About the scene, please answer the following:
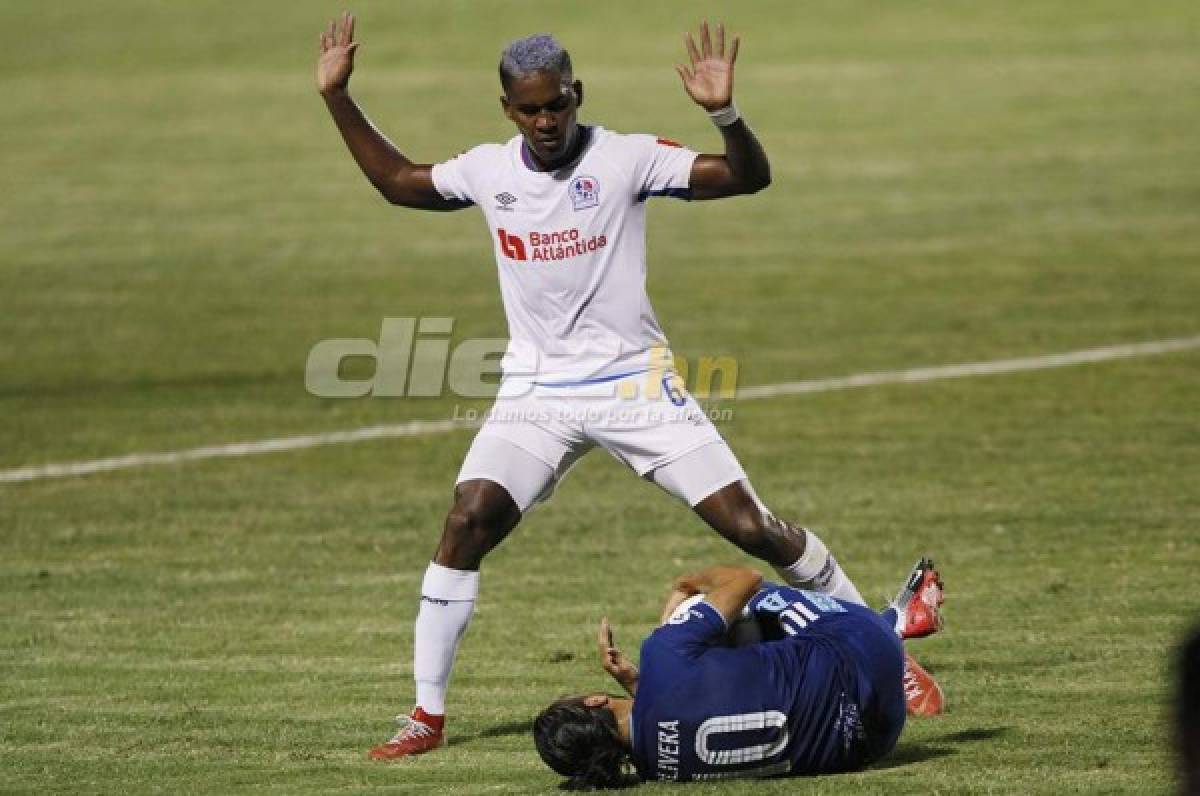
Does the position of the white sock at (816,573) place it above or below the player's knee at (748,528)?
below

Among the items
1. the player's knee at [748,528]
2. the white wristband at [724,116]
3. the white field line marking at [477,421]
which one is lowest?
the white field line marking at [477,421]

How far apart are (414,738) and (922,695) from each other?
7.19 feet

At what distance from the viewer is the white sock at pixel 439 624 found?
9.97 m

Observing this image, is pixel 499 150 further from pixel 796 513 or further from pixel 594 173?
pixel 796 513

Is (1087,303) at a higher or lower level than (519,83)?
lower

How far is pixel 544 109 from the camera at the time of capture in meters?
9.68

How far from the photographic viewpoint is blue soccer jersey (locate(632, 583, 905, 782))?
28.8ft

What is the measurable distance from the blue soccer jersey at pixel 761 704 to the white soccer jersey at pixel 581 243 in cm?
139

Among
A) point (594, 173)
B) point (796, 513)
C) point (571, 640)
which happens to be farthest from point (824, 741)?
point (796, 513)

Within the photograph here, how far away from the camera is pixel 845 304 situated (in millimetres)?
24000

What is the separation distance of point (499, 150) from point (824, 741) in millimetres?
2917

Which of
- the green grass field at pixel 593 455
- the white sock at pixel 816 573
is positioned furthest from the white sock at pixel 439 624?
the white sock at pixel 816 573

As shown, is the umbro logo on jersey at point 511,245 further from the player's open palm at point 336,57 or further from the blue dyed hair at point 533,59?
the player's open palm at point 336,57

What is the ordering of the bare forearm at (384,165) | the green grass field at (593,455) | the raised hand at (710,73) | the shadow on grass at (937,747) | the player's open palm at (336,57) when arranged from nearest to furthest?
the shadow on grass at (937,747)
the raised hand at (710,73)
the bare forearm at (384,165)
the player's open palm at (336,57)
the green grass field at (593,455)
